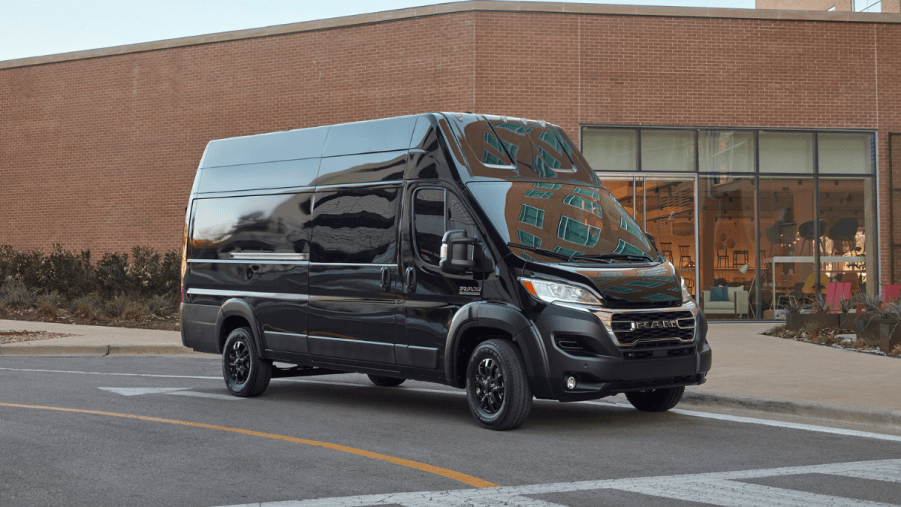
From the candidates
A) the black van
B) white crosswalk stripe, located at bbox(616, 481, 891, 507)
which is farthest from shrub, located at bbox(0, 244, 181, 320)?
white crosswalk stripe, located at bbox(616, 481, 891, 507)

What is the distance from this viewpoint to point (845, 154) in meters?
22.0

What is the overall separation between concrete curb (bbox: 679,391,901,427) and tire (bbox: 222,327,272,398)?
451 cm

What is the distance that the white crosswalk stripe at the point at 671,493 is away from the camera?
555cm

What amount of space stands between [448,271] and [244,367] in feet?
11.0

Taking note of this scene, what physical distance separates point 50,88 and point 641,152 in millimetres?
16914

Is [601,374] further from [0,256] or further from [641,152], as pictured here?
[0,256]

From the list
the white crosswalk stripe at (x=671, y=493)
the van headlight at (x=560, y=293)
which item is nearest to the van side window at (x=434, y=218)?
the van headlight at (x=560, y=293)

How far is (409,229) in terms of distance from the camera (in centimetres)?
873

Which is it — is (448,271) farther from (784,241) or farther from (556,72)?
(784,241)

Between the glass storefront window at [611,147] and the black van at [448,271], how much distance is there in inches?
482

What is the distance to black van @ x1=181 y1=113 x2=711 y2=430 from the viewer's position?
25.4 feet

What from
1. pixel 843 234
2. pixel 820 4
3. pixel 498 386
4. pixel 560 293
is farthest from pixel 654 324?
pixel 820 4

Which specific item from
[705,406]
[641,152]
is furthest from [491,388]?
[641,152]

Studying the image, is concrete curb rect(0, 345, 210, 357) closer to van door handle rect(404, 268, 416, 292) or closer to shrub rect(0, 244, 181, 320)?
shrub rect(0, 244, 181, 320)
